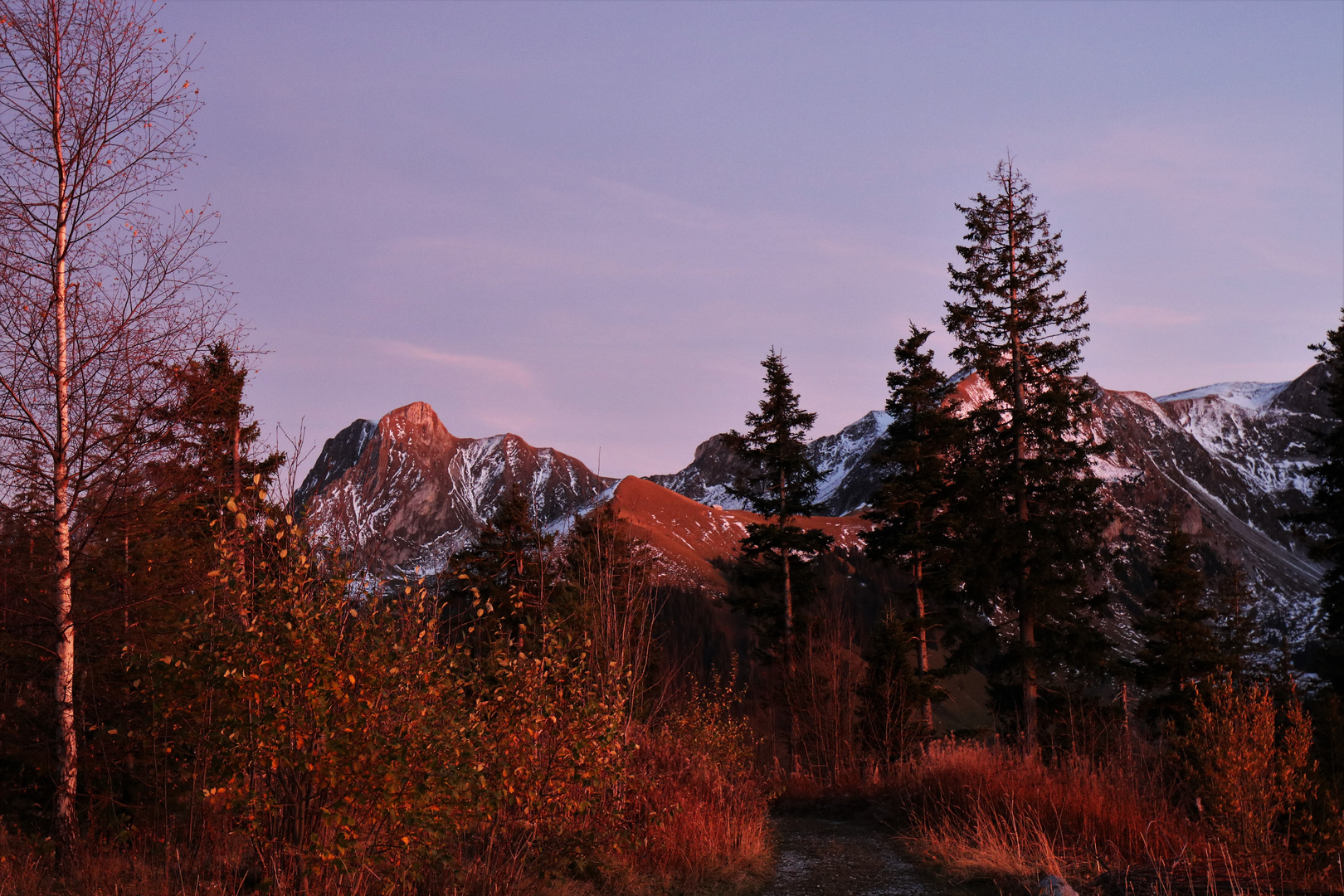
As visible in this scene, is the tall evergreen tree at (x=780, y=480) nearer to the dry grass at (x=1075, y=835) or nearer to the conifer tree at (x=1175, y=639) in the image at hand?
the conifer tree at (x=1175, y=639)

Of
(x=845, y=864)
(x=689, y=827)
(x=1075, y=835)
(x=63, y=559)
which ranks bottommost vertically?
(x=845, y=864)

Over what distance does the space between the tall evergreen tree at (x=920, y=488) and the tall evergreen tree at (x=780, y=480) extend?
2.82 m

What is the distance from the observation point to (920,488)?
102 feet

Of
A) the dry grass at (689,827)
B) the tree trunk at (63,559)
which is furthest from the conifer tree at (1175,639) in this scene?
the tree trunk at (63,559)

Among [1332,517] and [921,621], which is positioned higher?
[1332,517]

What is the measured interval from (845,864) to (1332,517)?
85.8 ft

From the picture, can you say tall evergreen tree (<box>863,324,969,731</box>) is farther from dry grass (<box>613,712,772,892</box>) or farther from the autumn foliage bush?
the autumn foliage bush

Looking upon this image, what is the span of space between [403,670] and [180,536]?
27.0 ft

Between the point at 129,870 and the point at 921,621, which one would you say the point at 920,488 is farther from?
the point at 129,870

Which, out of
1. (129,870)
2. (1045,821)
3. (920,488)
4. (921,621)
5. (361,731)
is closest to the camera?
(361,731)

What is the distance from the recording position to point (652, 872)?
891 cm

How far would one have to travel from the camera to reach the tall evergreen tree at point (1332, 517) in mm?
28438

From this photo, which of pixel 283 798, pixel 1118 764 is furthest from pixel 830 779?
pixel 283 798

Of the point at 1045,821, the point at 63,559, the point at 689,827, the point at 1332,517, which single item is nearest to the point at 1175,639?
the point at 1332,517
